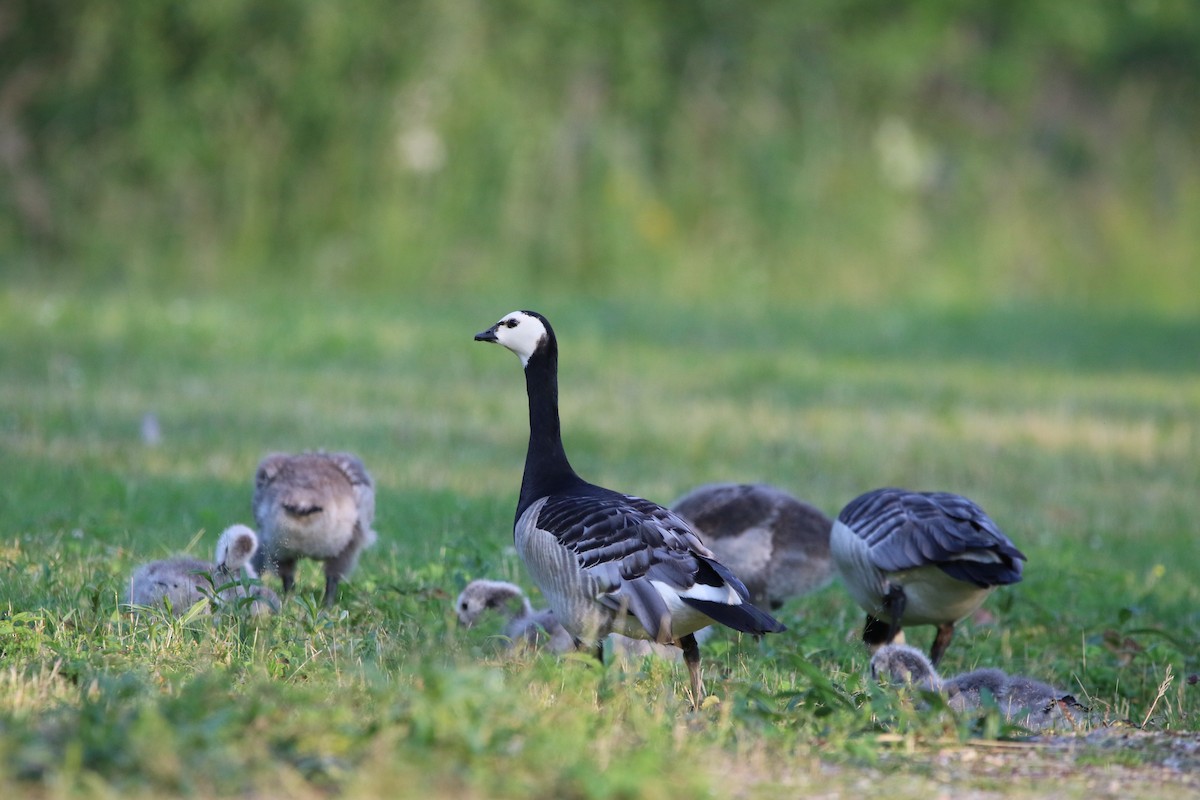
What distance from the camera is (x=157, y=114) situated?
65.6 feet

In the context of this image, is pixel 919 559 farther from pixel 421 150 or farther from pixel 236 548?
pixel 421 150

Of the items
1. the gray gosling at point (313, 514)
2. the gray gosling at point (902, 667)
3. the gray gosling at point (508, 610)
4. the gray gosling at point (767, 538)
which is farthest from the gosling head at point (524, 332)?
the gray gosling at point (902, 667)

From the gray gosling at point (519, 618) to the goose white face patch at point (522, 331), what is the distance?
3.49 feet

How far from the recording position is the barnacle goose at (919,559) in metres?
6.54

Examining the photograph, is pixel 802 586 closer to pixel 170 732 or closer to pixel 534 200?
pixel 170 732

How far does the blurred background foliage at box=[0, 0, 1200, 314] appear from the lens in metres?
20.0

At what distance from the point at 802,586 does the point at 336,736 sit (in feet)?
14.2

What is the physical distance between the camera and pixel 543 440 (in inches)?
261

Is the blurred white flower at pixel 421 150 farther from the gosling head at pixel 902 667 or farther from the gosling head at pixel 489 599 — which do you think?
the gosling head at pixel 902 667

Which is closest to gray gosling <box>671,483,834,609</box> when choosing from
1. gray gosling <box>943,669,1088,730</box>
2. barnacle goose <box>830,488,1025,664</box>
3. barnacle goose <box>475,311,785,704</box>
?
barnacle goose <box>830,488,1025,664</box>

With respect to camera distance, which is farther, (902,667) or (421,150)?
(421,150)

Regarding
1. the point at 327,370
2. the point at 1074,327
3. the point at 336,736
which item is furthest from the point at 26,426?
the point at 1074,327

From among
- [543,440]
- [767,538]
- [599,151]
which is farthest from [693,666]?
[599,151]

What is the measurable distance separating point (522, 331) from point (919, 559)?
6.25 feet
